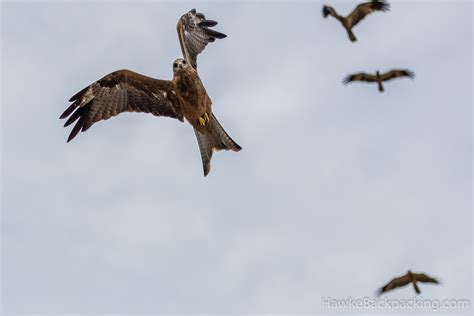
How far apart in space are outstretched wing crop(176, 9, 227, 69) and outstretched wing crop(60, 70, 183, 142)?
4.76 feet

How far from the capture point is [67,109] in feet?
76.8

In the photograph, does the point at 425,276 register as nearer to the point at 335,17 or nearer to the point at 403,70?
the point at 403,70

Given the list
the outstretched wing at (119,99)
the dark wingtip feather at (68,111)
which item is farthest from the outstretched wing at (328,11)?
the dark wingtip feather at (68,111)

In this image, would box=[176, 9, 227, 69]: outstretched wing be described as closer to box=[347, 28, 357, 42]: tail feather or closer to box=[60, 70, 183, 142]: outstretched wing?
box=[60, 70, 183, 142]: outstretched wing

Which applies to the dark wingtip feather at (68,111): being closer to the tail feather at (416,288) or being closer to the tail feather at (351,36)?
the tail feather at (351,36)

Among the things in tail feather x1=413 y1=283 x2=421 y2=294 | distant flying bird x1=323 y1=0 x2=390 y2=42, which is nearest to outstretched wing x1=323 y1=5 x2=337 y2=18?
distant flying bird x1=323 y1=0 x2=390 y2=42

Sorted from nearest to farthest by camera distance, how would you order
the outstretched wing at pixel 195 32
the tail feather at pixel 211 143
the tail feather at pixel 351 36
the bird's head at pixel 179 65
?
the bird's head at pixel 179 65, the tail feather at pixel 211 143, the tail feather at pixel 351 36, the outstretched wing at pixel 195 32

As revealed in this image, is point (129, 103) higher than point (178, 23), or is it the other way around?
point (178, 23)

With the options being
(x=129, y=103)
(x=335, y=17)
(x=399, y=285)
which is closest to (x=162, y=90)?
(x=129, y=103)

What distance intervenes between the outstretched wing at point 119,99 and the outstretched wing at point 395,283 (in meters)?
6.26

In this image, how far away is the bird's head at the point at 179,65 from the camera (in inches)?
888

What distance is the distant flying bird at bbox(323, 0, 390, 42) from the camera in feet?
79.1

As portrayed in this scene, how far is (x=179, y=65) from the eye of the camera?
22.5 metres

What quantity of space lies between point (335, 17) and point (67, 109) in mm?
6637
